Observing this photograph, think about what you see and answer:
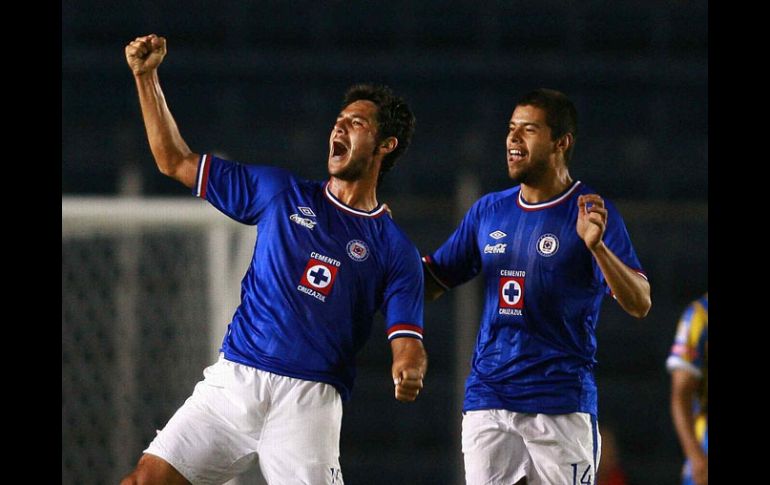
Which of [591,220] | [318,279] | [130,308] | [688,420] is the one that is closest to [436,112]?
[130,308]

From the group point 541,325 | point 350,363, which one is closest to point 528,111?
point 541,325

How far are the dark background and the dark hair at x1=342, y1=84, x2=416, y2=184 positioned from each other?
442 centimetres

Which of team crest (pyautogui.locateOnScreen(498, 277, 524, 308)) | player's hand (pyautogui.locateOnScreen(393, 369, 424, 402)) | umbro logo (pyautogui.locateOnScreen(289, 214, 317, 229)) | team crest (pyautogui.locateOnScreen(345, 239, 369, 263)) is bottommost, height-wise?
player's hand (pyautogui.locateOnScreen(393, 369, 424, 402))

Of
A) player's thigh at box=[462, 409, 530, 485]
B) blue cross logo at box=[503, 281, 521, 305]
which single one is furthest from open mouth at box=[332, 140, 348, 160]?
player's thigh at box=[462, 409, 530, 485]

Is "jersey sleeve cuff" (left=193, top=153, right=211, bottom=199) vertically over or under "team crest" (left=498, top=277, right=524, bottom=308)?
over

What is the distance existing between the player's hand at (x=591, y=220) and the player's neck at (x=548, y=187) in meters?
0.28

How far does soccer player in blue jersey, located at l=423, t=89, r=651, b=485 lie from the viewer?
4184mm

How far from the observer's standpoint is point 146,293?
713 cm

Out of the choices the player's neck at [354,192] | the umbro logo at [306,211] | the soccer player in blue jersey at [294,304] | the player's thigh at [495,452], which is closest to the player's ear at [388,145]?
the soccer player in blue jersey at [294,304]

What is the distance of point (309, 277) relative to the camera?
13.5 ft

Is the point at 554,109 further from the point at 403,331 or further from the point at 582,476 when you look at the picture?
the point at 582,476

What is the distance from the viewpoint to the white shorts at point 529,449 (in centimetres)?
416

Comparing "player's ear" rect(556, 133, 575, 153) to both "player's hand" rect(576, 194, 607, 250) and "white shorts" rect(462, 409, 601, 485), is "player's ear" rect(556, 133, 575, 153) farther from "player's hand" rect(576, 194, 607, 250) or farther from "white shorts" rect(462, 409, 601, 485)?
"white shorts" rect(462, 409, 601, 485)

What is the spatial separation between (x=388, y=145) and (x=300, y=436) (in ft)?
3.48
